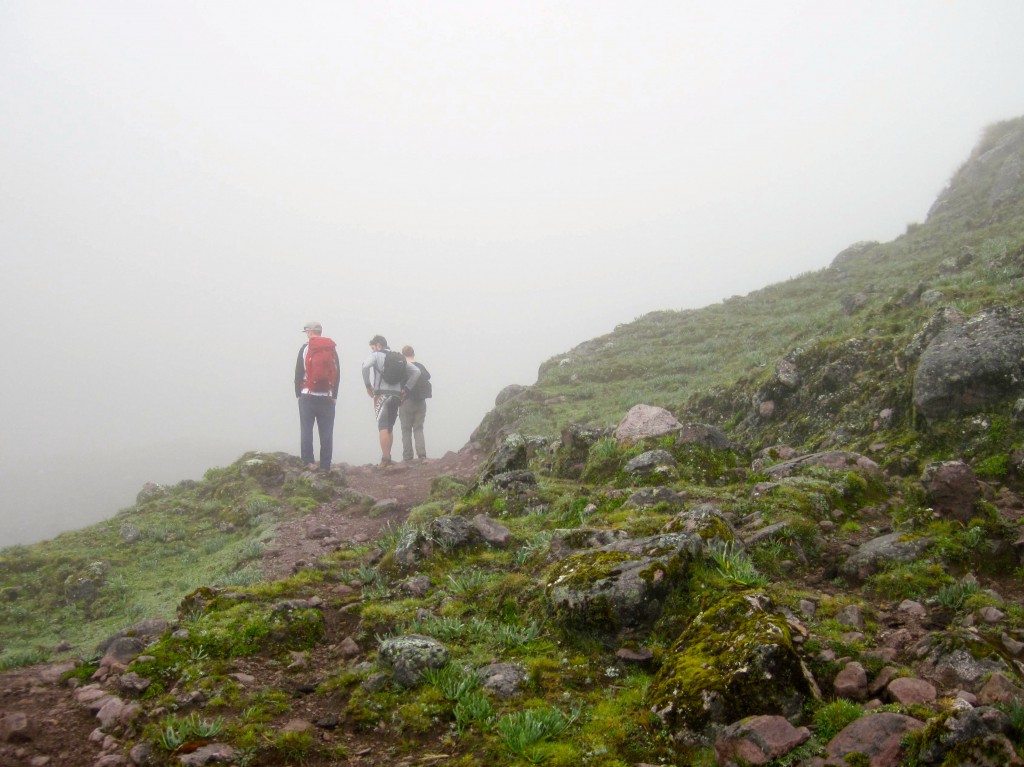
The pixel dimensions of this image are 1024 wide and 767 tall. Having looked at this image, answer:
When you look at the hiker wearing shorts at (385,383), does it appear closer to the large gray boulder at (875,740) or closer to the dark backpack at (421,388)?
the dark backpack at (421,388)

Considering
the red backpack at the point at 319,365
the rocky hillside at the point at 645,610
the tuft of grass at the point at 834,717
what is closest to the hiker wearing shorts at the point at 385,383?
the red backpack at the point at 319,365

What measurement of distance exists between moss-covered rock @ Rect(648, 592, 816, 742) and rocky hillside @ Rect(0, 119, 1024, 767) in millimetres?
16

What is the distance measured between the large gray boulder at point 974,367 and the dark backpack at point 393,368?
43.4ft

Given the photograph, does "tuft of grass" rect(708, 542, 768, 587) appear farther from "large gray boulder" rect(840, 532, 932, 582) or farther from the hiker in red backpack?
the hiker in red backpack

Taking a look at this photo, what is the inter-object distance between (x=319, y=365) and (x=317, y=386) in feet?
1.82

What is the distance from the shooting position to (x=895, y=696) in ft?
13.2

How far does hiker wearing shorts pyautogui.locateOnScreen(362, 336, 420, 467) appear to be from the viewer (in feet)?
61.2

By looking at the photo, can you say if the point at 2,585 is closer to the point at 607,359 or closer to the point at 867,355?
the point at 867,355

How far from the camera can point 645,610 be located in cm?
546

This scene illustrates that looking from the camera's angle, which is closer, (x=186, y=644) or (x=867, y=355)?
(x=186, y=644)

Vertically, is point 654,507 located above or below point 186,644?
above

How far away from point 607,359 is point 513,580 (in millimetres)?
21409

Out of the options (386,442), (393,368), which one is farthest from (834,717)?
(386,442)

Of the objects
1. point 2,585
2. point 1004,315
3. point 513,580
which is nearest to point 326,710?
point 513,580
